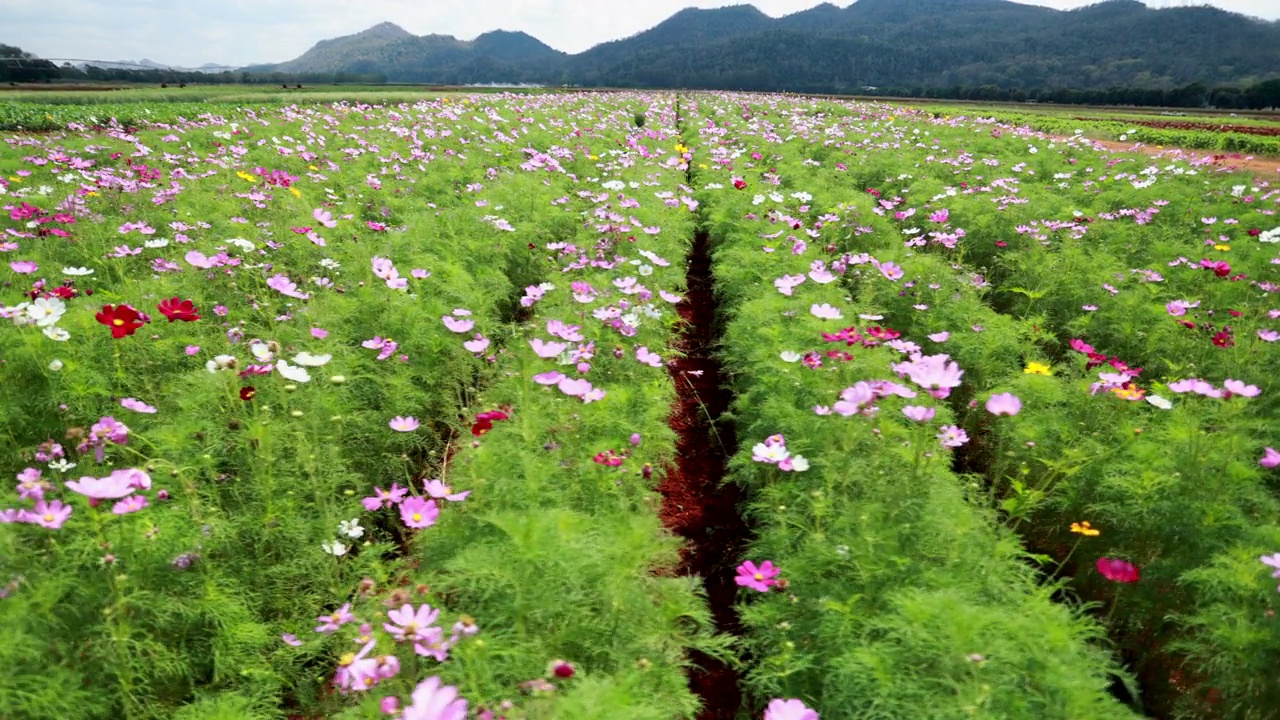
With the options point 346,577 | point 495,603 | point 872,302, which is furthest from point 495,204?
point 495,603

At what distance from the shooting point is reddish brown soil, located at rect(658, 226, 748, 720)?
2.36 metres

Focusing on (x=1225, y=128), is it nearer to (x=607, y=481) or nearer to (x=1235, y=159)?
(x=1235, y=159)

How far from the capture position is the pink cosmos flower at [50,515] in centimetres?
174

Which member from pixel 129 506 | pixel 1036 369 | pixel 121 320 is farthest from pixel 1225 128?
pixel 129 506

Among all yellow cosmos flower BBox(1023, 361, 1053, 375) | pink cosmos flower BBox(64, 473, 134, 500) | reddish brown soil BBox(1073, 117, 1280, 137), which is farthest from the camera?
reddish brown soil BBox(1073, 117, 1280, 137)

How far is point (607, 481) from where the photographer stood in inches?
98.8

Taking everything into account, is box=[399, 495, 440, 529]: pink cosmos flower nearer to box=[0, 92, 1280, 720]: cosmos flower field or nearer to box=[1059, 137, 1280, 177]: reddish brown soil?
box=[0, 92, 1280, 720]: cosmos flower field

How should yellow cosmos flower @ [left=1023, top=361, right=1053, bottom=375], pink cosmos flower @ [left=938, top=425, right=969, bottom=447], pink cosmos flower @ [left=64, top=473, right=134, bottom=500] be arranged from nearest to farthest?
1. pink cosmos flower @ [left=64, top=473, right=134, bottom=500]
2. pink cosmos flower @ [left=938, top=425, right=969, bottom=447]
3. yellow cosmos flower @ [left=1023, top=361, right=1053, bottom=375]

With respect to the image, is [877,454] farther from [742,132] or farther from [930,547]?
[742,132]

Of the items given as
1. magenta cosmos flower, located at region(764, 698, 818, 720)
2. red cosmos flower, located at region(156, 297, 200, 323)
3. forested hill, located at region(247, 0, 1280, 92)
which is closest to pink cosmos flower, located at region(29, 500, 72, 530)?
red cosmos flower, located at region(156, 297, 200, 323)

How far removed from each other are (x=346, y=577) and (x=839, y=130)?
44.2 ft

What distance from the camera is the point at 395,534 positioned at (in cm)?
297

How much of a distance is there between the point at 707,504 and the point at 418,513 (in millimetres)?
1680

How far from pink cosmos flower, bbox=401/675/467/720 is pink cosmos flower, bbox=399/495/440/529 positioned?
886mm
